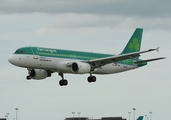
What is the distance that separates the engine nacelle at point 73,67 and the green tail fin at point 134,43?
69.7 feet

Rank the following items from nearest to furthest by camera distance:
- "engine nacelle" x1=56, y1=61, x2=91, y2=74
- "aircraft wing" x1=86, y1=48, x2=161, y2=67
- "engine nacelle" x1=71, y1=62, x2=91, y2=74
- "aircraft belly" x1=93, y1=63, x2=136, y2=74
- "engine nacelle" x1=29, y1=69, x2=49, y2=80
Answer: "engine nacelle" x1=56, y1=61, x2=91, y2=74 < "engine nacelle" x1=71, y1=62, x2=91, y2=74 < "aircraft wing" x1=86, y1=48, x2=161, y2=67 < "engine nacelle" x1=29, y1=69, x2=49, y2=80 < "aircraft belly" x1=93, y1=63, x2=136, y2=74

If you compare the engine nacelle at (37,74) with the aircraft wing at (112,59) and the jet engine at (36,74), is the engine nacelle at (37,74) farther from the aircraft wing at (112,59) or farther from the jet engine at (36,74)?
the aircraft wing at (112,59)

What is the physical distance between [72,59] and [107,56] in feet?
37.9

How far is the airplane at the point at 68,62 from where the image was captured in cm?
12675

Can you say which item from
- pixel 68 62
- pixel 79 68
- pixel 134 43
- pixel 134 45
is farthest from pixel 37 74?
pixel 134 43

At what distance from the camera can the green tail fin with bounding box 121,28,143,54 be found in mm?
151125

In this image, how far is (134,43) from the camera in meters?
152

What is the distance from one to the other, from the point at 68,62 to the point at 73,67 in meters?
1.39

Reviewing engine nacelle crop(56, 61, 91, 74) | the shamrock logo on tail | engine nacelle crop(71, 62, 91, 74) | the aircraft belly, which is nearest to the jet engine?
engine nacelle crop(56, 61, 91, 74)

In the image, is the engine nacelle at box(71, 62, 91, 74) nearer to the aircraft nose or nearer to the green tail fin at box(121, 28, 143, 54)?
the aircraft nose

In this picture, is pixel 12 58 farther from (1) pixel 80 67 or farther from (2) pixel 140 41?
(2) pixel 140 41

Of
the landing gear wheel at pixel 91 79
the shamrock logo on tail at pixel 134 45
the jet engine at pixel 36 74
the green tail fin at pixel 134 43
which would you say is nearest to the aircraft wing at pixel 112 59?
the landing gear wheel at pixel 91 79

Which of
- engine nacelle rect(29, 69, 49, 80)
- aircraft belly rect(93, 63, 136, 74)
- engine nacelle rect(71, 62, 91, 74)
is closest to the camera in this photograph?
engine nacelle rect(71, 62, 91, 74)

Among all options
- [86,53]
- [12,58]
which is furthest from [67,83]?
[12,58]
